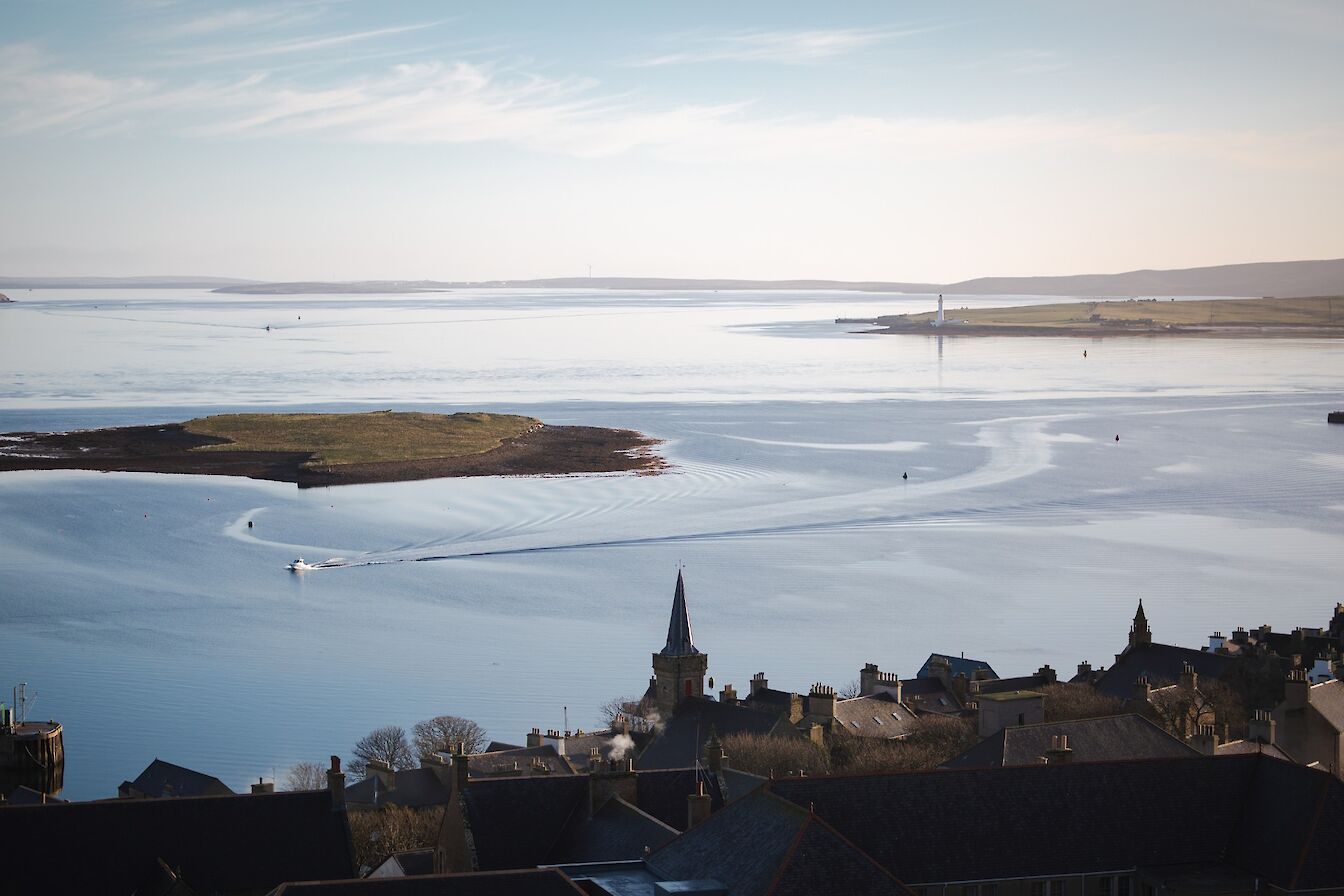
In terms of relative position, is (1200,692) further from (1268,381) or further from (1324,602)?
(1268,381)

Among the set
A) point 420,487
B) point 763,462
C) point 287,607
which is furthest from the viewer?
point 763,462

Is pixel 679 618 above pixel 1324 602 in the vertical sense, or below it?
above

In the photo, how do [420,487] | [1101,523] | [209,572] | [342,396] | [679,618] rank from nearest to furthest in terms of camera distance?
[679,618] → [209,572] → [1101,523] → [420,487] → [342,396]

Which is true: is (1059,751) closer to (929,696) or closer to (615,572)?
(929,696)

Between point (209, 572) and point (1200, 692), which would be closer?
point (1200, 692)

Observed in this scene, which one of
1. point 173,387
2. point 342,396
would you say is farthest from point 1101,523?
point 173,387

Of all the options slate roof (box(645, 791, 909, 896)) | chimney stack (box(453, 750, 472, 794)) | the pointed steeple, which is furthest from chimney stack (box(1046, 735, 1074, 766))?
the pointed steeple

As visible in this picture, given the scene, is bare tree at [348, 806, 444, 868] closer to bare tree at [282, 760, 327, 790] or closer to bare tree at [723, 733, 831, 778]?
bare tree at [723, 733, 831, 778]
